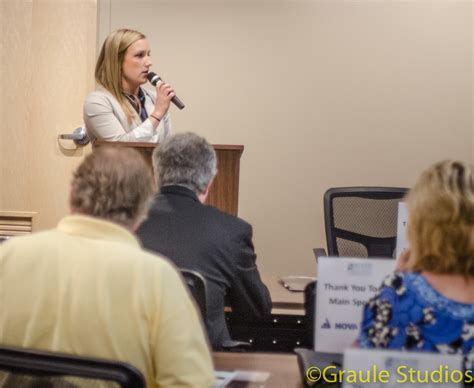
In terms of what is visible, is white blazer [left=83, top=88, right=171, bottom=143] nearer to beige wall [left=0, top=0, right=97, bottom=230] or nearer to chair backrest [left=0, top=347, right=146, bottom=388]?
beige wall [left=0, top=0, right=97, bottom=230]

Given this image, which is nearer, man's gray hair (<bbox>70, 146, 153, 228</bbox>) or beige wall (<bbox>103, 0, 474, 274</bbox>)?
man's gray hair (<bbox>70, 146, 153, 228</bbox>)

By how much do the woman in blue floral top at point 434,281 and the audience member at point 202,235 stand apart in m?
0.88

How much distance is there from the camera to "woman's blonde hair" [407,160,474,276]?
1.80 meters

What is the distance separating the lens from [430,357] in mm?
1342

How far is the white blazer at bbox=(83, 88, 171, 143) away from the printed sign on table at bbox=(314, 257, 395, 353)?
6.60 feet

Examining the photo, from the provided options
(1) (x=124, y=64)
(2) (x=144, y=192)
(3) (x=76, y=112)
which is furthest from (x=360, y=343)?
(3) (x=76, y=112)

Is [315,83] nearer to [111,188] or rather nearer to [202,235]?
[202,235]

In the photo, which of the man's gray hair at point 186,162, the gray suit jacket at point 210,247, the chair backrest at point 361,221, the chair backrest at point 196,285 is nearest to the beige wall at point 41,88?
the chair backrest at point 361,221

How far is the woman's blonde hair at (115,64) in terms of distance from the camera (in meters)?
4.04

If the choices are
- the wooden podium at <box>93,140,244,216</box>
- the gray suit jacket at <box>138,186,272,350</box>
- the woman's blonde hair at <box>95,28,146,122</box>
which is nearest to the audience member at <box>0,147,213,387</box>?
the gray suit jacket at <box>138,186,272,350</box>

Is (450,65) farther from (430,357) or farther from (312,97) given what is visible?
(430,357)

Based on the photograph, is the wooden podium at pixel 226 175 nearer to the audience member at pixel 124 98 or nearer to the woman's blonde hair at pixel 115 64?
the audience member at pixel 124 98

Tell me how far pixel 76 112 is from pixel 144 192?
3.64 m

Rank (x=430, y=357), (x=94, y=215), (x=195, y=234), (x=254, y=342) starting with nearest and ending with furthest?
(x=430, y=357), (x=94, y=215), (x=195, y=234), (x=254, y=342)
